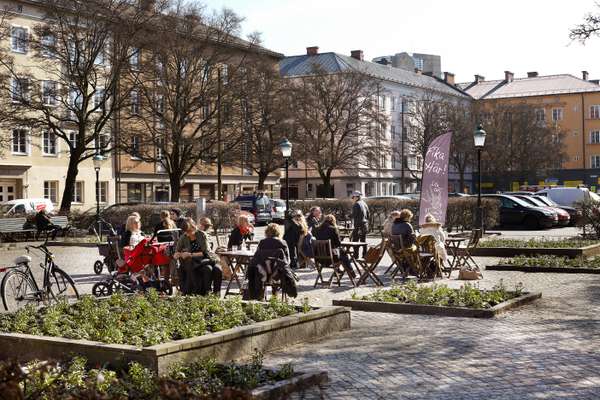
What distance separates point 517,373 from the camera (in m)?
7.95

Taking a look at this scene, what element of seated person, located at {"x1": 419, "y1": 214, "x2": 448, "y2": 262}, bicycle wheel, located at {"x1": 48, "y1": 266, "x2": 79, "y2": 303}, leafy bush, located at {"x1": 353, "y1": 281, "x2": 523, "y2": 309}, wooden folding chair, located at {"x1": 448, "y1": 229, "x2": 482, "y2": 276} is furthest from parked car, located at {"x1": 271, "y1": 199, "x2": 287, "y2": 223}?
leafy bush, located at {"x1": 353, "y1": 281, "x2": 523, "y2": 309}

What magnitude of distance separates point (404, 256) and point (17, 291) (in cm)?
767

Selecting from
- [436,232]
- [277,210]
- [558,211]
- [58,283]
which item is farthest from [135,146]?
[58,283]

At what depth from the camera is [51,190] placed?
54.7m

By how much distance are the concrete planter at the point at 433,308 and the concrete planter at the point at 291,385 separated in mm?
4514

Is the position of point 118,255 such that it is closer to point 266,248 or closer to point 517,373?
point 266,248

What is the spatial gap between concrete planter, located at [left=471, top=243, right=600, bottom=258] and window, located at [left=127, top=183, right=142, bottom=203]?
40832 mm

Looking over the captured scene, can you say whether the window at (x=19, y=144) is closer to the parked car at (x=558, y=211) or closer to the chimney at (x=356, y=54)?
the parked car at (x=558, y=211)

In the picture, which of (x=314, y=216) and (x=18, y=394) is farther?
(x=314, y=216)

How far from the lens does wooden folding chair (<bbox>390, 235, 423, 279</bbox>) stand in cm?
1653

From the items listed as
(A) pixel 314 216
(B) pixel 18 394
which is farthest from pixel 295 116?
(B) pixel 18 394

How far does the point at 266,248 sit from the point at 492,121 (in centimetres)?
6960

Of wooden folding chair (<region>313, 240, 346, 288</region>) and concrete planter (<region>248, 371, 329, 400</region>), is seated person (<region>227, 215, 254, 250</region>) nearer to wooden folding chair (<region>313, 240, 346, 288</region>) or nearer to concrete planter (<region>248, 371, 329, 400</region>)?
wooden folding chair (<region>313, 240, 346, 288</region>)

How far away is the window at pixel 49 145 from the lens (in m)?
53.9
